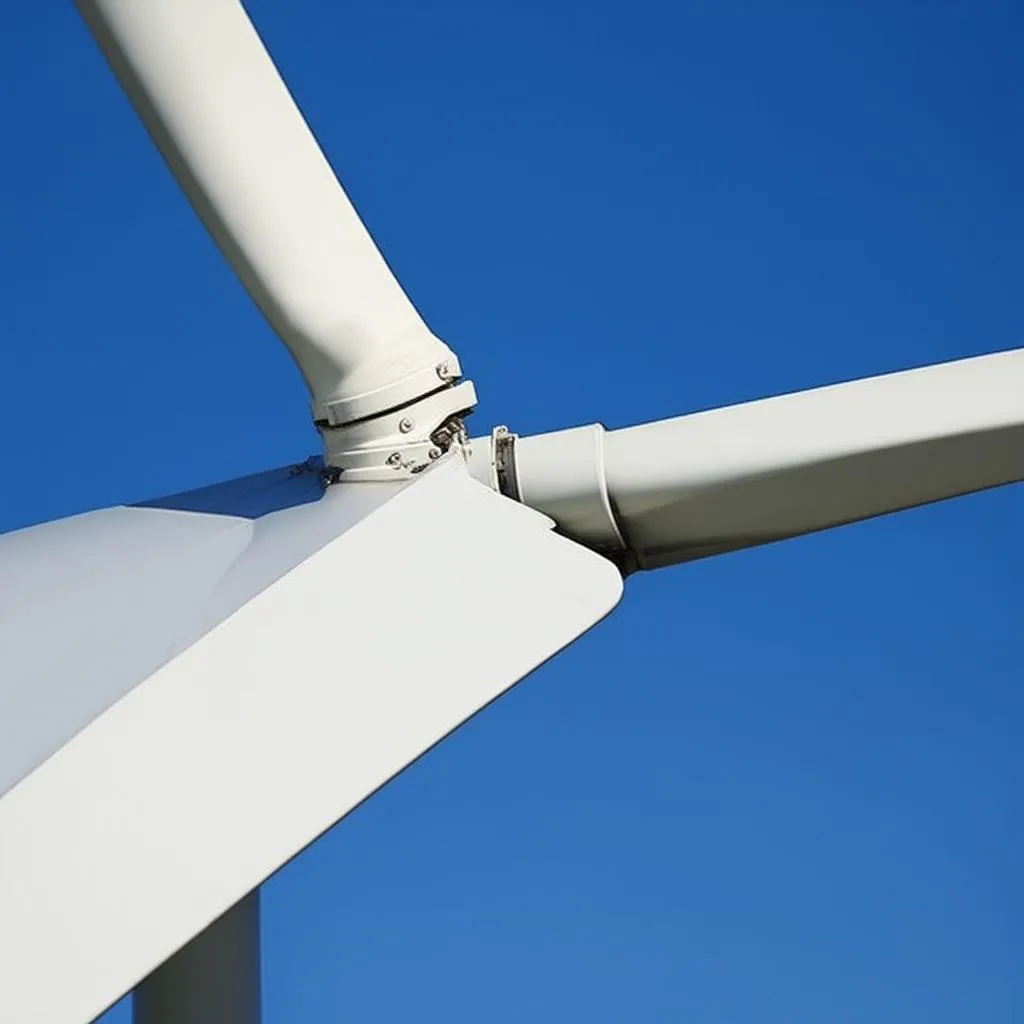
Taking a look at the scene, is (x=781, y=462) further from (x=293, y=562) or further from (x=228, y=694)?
(x=228, y=694)

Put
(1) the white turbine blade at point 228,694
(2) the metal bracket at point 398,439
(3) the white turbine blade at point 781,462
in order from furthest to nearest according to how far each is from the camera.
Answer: (2) the metal bracket at point 398,439 < (3) the white turbine blade at point 781,462 < (1) the white turbine blade at point 228,694

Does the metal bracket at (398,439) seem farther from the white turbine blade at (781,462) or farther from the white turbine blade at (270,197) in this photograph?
the white turbine blade at (781,462)

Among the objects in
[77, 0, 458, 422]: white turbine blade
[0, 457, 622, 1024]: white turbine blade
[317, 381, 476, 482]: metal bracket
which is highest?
[77, 0, 458, 422]: white turbine blade

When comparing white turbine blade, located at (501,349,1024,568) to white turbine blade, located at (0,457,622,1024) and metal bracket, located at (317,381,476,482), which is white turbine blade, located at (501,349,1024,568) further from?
white turbine blade, located at (0,457,622,1024)

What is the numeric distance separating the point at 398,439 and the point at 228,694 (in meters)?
1.43

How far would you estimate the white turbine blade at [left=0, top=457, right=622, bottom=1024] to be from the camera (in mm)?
3029

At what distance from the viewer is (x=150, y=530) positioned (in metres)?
4.92

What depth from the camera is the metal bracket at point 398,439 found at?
475 centimetres

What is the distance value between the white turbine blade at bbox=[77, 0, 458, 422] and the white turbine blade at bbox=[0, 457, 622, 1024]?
0.42 meters

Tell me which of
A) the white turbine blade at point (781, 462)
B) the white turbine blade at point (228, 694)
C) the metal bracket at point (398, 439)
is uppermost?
the metal bracket at point (398, 439)

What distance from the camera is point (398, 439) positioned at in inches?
188

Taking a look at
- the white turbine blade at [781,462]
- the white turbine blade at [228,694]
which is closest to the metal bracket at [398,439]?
the white turbine blade at [781,462]

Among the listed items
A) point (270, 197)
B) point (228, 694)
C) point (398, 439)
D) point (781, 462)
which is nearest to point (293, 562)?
point (228, 694)

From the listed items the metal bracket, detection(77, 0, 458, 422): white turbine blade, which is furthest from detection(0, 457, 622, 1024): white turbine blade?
detection(77, 0, 458, 422): white turbine blade
